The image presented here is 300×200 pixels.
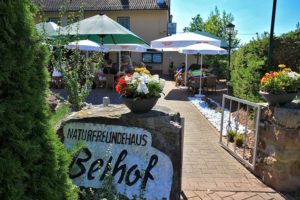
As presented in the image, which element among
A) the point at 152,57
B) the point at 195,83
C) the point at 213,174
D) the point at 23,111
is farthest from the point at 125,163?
the point at 152,57

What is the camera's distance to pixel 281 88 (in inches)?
170

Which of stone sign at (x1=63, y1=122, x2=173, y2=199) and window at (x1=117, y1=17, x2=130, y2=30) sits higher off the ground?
window at (x1=117, y1=17, x2=130, y2=30)

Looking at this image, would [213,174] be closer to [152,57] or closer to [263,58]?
[263,58]

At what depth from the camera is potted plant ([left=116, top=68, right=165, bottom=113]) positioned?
3371mm

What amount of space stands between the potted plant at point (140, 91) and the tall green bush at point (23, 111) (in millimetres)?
1355

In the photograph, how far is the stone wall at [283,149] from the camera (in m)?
4.16

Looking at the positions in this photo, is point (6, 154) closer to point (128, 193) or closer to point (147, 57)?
point (128, 193)

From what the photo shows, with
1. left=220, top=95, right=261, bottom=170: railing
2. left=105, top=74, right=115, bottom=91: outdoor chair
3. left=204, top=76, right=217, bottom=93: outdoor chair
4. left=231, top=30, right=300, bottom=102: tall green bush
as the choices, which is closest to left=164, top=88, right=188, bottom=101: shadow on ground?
left=204, top=76, right=217, bottom=93: outdoor chair

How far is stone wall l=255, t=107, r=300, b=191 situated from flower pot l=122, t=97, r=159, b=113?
191 centimetres

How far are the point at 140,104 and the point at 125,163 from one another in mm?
649

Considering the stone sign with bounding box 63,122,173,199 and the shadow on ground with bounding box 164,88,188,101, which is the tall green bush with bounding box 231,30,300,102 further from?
the stone sign with bounding box 63,122,173,199

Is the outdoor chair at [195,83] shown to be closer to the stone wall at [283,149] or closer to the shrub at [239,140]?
the shrub at [239,140]

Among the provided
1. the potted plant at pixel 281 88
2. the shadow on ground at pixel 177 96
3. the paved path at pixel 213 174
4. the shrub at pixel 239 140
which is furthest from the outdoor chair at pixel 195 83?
the potted plant at pixel 281 88

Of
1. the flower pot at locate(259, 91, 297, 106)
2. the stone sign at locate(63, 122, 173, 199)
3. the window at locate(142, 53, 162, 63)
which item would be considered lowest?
the stone sign at locate(63, 122, 173, 199)
